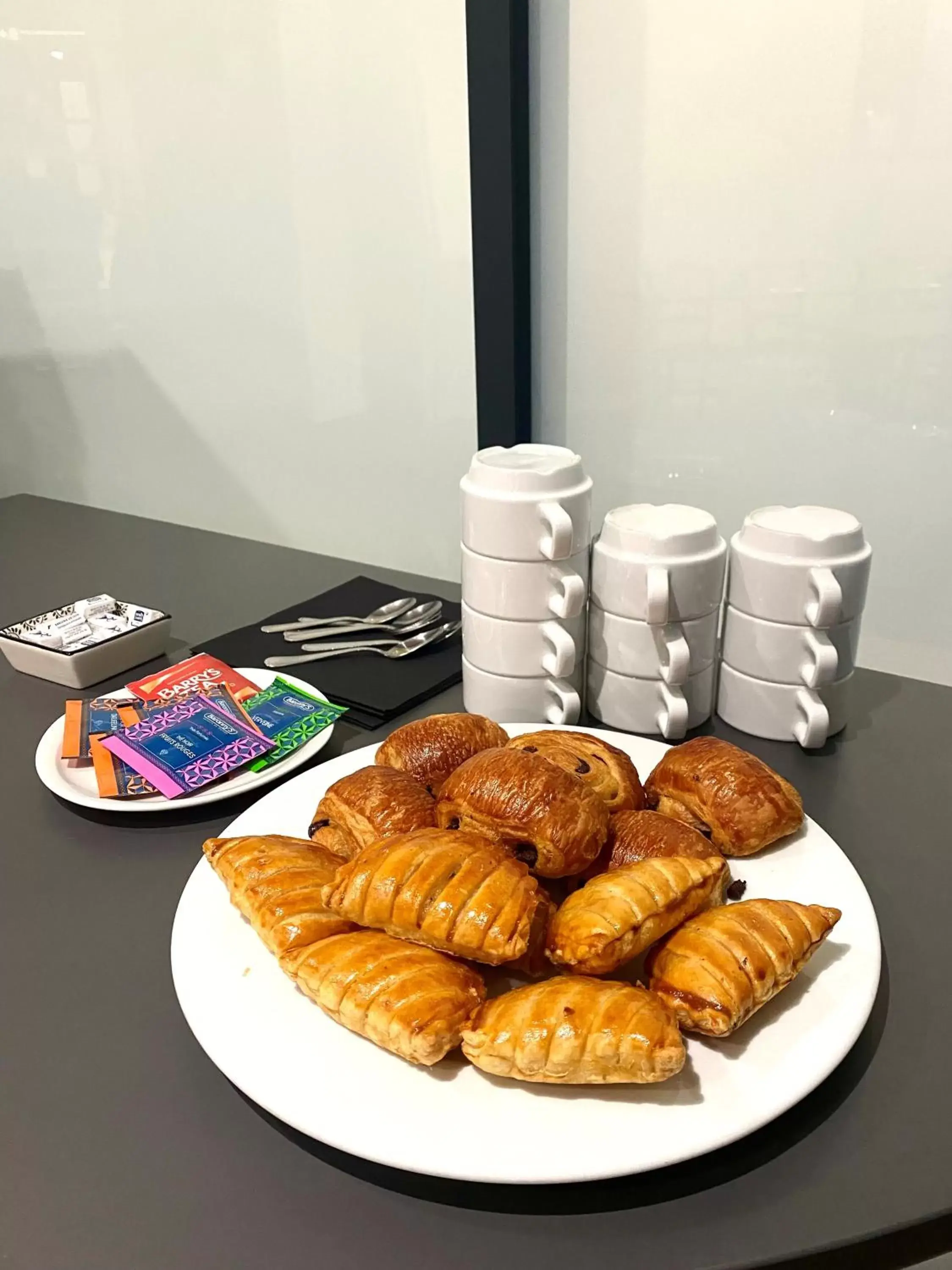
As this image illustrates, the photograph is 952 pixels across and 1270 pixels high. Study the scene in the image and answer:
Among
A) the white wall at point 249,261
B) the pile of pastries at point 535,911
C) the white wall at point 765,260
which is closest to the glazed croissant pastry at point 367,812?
the pile of pastries at point 535,911

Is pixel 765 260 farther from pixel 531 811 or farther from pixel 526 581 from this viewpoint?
pixel 531 811

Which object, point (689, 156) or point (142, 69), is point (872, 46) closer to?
point (689, 156)

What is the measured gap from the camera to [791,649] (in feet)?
2.85

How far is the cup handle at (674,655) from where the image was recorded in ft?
2.81

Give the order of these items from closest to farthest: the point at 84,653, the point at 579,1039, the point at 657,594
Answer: the point at 579,1039, the point at 657,594, the point at 84,653

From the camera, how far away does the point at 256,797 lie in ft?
2.75

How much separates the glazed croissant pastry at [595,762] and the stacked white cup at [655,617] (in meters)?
0.13

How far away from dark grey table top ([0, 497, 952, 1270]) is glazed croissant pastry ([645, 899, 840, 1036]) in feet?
0.22

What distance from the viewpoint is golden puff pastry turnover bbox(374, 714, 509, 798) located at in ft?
2.47

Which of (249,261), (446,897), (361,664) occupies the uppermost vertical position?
(249,261)

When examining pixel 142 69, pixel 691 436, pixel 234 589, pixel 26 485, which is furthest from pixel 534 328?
pixel 26 485

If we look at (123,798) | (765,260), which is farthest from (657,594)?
(765,260)

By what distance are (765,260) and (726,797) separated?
39.5 inches

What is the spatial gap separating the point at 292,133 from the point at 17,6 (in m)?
0.90
